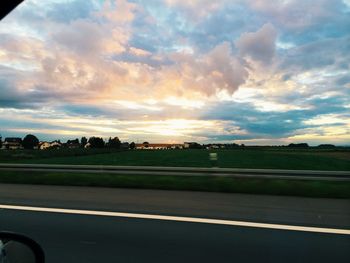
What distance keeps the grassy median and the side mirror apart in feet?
30.9

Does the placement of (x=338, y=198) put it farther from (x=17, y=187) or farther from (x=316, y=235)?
(x=17, y=187)

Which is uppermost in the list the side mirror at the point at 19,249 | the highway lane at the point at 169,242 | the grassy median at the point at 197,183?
the side mirror at the point at 19,249

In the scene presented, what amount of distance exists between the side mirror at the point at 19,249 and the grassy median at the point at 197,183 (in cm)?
943

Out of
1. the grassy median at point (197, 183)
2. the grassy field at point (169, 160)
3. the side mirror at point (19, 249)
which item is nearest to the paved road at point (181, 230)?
the grassy median at point (197, 183)

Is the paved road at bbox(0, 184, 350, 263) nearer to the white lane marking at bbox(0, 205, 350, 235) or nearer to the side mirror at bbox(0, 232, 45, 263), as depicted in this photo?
the white lane marking at bbox(0, 205, 350, 235)

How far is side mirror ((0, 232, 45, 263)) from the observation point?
176 cm

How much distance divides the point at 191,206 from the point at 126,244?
9.75 ft

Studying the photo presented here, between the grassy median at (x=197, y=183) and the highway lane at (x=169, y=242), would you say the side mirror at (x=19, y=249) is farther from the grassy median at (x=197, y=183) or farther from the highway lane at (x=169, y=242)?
the grassy median at (x=197, y=183)

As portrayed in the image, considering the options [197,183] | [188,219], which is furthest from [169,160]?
[188,219]

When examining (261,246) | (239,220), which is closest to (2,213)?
(239,220)

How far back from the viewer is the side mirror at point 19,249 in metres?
1.76

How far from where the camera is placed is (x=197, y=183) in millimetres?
12055

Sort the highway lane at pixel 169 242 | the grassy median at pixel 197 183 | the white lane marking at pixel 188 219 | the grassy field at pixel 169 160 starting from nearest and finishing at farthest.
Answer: the highway lane at pixel 169 242 → the white lane marking at pixel 188 219 → the grassy median at pixel 197 183 → the grassy field at pixel 169 160

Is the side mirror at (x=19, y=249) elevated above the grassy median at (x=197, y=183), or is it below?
above
